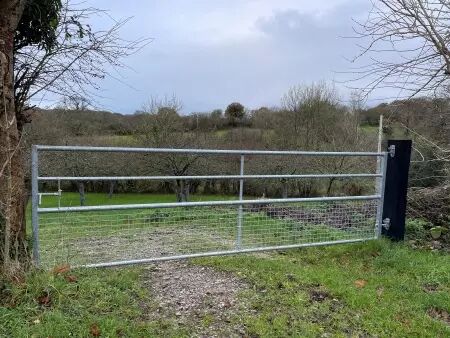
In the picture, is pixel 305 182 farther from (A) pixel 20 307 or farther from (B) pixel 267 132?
(A) pixel 20 307

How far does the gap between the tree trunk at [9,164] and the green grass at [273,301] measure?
29cm

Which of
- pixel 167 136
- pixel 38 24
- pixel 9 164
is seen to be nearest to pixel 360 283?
pixel 9 164

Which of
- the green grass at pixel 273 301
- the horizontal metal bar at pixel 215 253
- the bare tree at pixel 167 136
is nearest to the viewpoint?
the green grass at pixel 273 301

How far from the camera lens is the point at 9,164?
3.14 meters

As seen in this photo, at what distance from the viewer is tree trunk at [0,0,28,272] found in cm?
311

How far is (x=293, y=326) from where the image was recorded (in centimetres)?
309

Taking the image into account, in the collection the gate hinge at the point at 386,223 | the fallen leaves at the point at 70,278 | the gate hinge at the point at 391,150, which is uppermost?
the gate hinge at the point at 391,150

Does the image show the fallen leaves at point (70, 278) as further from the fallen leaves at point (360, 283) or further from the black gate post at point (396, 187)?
the black gate post at point (396, 187)

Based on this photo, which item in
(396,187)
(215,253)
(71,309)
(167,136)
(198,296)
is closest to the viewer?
(71,309)

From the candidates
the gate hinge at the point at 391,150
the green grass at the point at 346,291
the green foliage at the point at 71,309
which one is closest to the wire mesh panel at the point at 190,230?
the green grass at the point at 346,291

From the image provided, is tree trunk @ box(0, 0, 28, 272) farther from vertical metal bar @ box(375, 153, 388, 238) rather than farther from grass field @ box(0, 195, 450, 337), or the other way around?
vertical metal bar @ box(375, 153, 388, 238)

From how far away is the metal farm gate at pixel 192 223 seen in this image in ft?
12.0

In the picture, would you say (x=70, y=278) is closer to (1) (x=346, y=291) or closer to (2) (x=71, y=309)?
(2) (x=71, y=309)

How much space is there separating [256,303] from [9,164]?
223cm
